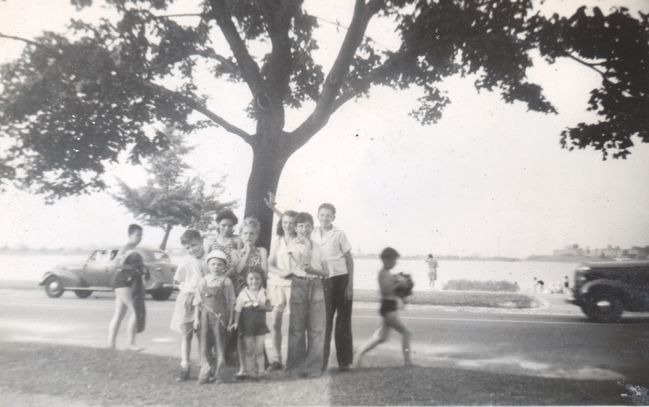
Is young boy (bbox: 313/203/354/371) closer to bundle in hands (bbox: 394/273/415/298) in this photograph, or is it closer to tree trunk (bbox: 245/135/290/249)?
bundle in hands (bbox: 394/273/415/298)

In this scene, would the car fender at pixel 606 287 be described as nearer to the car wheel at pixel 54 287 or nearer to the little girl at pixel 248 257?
the little girl at pixel 248 257

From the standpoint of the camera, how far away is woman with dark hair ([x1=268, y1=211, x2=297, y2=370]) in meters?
4.83

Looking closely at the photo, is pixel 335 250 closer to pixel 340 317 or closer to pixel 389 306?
pixel 340 317

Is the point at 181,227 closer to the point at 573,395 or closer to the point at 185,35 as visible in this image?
the point at 185,35

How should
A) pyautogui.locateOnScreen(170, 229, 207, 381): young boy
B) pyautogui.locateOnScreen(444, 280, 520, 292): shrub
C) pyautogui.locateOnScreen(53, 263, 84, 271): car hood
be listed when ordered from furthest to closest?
1. pyautogui.locateOnScreen(444, 280, 520, 292): shrub
2. pyautogui.locateOnScreen(53, 263, 84, 271): car hood
3. pyautogui.locateOnScreen(170, 229, 207, 381): young boy

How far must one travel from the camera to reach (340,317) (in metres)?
5.04

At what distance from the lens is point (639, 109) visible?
5.76 m

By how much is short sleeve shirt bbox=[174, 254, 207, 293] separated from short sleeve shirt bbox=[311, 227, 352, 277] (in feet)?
3.75

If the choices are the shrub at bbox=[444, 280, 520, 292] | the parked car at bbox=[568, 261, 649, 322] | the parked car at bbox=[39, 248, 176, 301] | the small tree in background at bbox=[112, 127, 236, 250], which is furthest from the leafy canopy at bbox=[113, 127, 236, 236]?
the shrub at bbox=[444, 280, 520, 292]

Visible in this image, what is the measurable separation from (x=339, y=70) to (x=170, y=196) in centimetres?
298

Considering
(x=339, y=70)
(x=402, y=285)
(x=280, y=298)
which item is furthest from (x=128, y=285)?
(x=339, y=70)

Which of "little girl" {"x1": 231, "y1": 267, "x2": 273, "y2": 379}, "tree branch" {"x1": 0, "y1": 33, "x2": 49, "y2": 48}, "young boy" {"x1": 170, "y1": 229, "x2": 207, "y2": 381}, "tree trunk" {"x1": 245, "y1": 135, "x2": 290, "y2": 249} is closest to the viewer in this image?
"little girl" {"x1": 231, "y1": 267, "x2": 273, "y2": 379}

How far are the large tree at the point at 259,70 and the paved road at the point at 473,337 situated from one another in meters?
2.29

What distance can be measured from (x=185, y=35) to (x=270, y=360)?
3.99 metres
